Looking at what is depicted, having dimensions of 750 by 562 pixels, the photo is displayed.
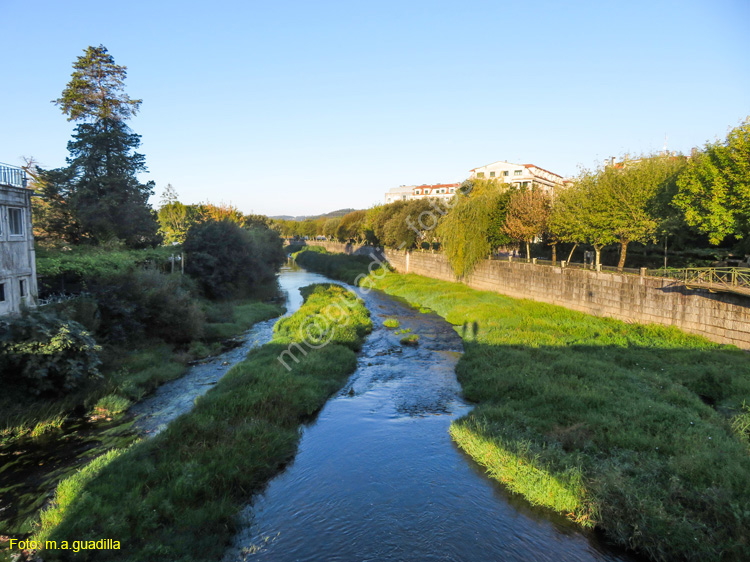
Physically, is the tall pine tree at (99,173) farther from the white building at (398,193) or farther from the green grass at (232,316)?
the white building at (398,193)

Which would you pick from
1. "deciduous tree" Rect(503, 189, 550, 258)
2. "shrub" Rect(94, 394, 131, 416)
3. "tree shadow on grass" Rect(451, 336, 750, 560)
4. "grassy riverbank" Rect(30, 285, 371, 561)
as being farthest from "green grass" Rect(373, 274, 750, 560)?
"deciduous tree" Rect(503, 189, 550, 258)

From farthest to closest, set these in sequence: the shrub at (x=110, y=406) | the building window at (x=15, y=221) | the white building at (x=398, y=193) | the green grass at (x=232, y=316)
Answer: the white building at (x=398, y=193), the green grass at (x=232, y=316), the building window at (x=15, y=221), the shrub at (x=110, y=406)

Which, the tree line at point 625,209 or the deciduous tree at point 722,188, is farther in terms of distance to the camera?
the tree line at point 625,209

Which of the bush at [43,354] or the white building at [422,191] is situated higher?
the white building at [422,191]

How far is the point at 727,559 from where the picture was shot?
737 cm

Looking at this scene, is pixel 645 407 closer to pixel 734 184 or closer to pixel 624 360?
pixel 624 360

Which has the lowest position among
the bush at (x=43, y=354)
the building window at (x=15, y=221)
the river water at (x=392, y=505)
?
the river water at (x=392, y=505)

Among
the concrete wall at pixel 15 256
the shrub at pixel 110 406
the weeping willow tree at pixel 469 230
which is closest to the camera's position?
the shrub at pixel 110 406

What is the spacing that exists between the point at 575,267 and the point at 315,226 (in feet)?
433

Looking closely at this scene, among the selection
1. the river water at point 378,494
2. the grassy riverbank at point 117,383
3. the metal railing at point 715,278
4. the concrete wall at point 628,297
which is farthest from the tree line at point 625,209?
the grassy riverbank at point 117,383

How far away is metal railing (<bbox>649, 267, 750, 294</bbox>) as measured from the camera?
→ 52.2 feet

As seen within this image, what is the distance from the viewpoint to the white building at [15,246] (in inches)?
597

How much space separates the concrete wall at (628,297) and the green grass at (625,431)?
0.71 metres

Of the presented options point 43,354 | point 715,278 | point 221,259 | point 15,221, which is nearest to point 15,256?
point 15,221
